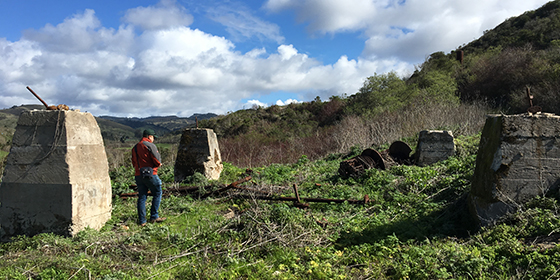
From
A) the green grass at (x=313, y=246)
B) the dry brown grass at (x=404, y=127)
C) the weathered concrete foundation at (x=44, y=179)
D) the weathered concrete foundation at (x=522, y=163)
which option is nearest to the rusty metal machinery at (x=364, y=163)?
the green grass at (x=313, y=246)

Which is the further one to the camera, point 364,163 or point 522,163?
point 364,163

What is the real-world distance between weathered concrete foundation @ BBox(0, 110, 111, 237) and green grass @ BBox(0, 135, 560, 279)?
33 cm

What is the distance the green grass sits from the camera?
12.6 ft

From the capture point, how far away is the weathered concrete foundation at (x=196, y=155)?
10383mm

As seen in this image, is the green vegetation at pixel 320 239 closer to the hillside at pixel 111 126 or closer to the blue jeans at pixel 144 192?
the blue jeans at pixel 144 192

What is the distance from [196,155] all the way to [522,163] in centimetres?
849

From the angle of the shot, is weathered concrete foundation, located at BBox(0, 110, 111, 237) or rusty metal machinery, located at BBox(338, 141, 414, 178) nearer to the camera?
weathered concrete foundation, located at BBox(0, 110, 111, 237)

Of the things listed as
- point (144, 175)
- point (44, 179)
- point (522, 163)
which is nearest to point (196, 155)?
point (144, 175)

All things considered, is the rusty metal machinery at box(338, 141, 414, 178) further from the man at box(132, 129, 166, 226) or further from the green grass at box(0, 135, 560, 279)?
the man at box(132, 129, 166, 226)

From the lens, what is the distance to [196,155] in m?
10.4

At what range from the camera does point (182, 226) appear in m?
6.17

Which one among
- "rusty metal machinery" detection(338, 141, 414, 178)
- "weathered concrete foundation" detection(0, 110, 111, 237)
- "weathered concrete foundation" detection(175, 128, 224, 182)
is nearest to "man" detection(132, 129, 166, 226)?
"weathered concrete foundation" detection(0, 110, 111, 237)

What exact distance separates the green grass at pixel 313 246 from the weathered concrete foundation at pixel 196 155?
10.8 feet

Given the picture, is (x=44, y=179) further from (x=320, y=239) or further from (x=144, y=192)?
(x=320, y=239)
